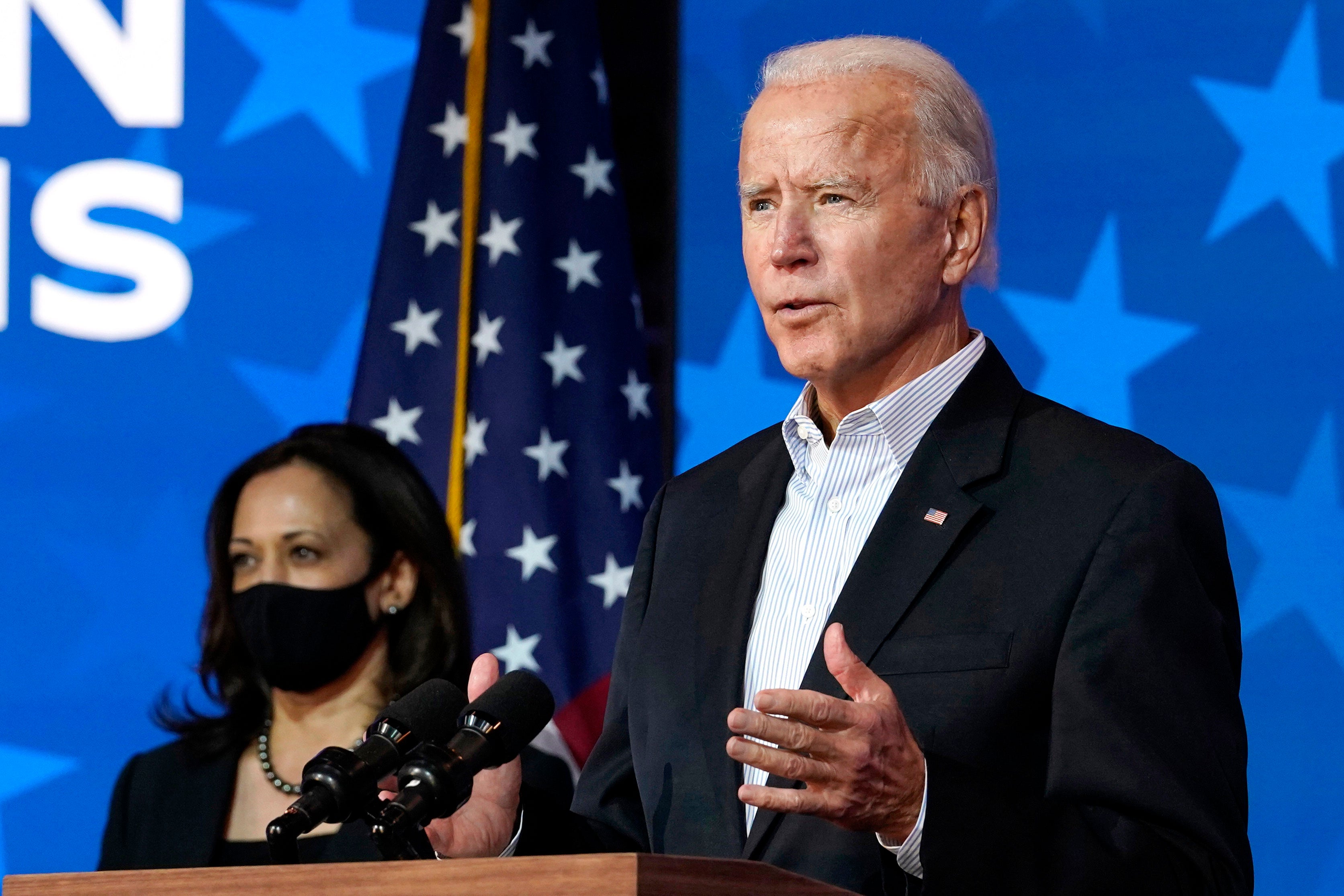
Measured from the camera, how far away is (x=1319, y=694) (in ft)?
11.6

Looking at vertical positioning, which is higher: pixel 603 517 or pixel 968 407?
pixel 603 517

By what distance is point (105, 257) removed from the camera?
14.4ft

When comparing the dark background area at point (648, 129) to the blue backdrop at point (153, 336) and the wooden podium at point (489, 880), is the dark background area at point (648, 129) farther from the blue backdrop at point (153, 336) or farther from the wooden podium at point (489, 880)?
the wooden podium at point (489, 880)

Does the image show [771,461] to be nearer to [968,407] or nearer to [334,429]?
[968,407]

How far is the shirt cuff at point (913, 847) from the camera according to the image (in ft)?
5.38

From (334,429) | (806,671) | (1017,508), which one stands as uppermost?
(334,429)

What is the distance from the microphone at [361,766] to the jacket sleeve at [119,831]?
7.00ft

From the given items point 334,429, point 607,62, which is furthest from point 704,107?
point 334,429

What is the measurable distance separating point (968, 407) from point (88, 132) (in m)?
3.20

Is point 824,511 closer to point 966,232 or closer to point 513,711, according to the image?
point 966,232

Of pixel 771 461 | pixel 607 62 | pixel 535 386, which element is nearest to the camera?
pixel 771 461

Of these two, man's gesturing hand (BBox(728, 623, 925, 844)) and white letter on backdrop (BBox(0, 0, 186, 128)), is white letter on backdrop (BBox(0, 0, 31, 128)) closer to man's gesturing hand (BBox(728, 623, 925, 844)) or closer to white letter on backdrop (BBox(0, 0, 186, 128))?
white letter on backdrop (BBox(0, 0, 186, 128))

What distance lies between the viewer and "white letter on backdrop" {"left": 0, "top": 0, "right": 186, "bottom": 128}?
4480mm

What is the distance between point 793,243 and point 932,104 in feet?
1.02
